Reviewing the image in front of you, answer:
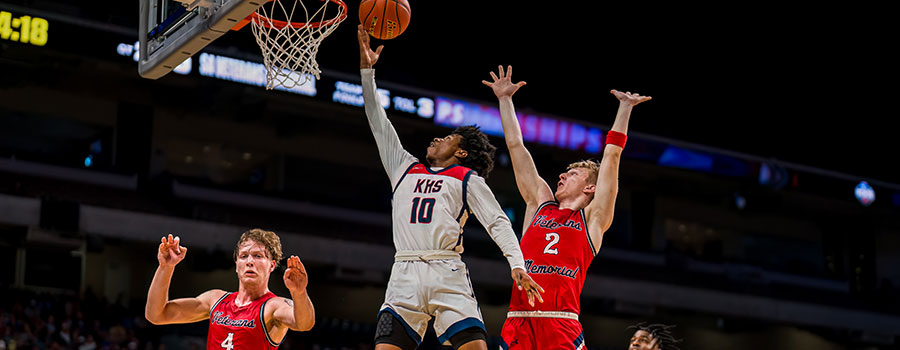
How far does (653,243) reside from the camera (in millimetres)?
25703

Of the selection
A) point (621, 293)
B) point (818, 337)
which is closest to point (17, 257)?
point (621, 293)

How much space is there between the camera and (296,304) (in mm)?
5383

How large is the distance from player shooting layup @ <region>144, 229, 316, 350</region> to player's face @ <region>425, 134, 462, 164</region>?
108cm

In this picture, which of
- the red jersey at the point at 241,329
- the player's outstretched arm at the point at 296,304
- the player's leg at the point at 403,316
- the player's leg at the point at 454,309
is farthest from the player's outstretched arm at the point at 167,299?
the player's leg at the point at 454,309

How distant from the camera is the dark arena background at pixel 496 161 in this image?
17359mm

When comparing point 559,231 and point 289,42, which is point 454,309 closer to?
point 559,231

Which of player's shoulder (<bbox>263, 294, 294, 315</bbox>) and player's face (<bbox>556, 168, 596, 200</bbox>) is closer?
player's shoulder (<bbox>263, 294, 294, 315</bbox>)

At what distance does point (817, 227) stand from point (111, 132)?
19588 mm

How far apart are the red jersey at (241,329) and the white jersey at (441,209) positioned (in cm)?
90

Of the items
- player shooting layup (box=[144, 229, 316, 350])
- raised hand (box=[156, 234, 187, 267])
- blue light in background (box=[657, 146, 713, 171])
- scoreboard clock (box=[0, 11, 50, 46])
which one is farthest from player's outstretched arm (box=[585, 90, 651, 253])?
blue light in background (box=[657, 146, 713, 171])

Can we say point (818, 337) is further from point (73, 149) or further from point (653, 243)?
point (73, 149)

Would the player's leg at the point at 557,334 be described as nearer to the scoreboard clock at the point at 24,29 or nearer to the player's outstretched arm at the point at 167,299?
the player's outstretched arm at the point at 167,299

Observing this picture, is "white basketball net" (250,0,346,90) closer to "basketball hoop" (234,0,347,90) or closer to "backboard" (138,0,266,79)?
"basketball hoop" (234,0,347,90)

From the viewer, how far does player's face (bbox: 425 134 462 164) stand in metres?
5.93
